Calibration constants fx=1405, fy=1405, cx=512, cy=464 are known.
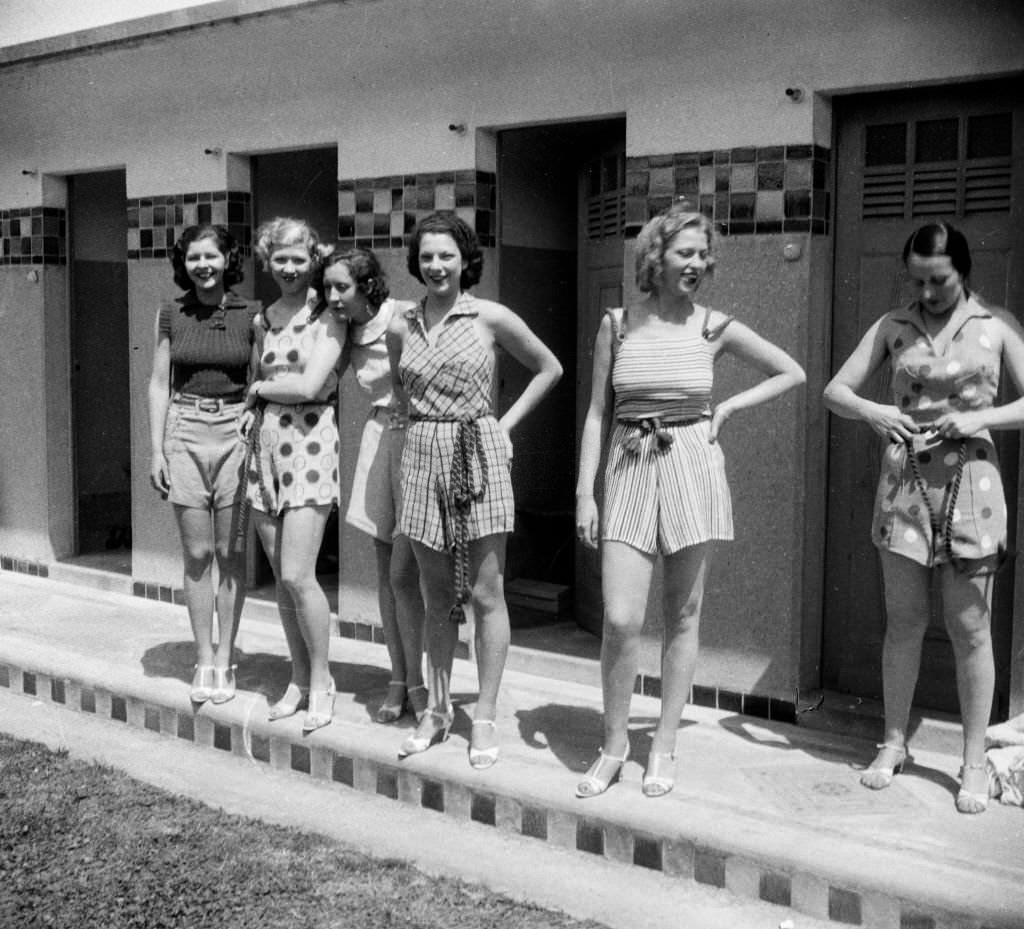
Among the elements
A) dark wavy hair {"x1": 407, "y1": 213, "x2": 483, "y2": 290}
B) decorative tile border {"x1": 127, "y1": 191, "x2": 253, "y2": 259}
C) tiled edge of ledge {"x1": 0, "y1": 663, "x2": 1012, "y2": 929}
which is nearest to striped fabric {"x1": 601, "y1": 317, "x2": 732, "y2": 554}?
dark wavy hair {"x1": 407, "y1": 213, "x2": 483, "y2": 290}

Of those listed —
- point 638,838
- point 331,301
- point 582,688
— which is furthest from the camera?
point 582,688

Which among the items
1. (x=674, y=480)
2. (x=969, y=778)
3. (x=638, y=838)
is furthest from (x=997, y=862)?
(x=674, y=480)

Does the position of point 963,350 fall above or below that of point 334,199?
below

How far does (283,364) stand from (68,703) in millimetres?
2189

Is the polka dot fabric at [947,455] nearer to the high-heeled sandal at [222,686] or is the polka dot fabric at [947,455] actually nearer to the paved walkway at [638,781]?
the paved walkway at [638,781]

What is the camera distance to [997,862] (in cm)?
417

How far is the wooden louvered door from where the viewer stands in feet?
17.8

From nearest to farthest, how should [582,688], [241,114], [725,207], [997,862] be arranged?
[997,862], [725,207], [582,688], [241,114]

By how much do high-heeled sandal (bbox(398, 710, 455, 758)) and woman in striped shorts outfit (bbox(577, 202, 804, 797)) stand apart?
773 millimetres

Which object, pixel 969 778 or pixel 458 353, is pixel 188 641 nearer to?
pixel 458 353

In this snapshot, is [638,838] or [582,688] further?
[582,688]

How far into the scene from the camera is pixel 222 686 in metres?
6.12

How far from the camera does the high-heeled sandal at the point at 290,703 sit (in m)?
5.82

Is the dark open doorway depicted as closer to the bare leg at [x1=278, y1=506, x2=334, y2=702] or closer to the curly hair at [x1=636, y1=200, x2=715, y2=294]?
the bare leg at [x1=278, y1=506, x2=334, y2=702]
